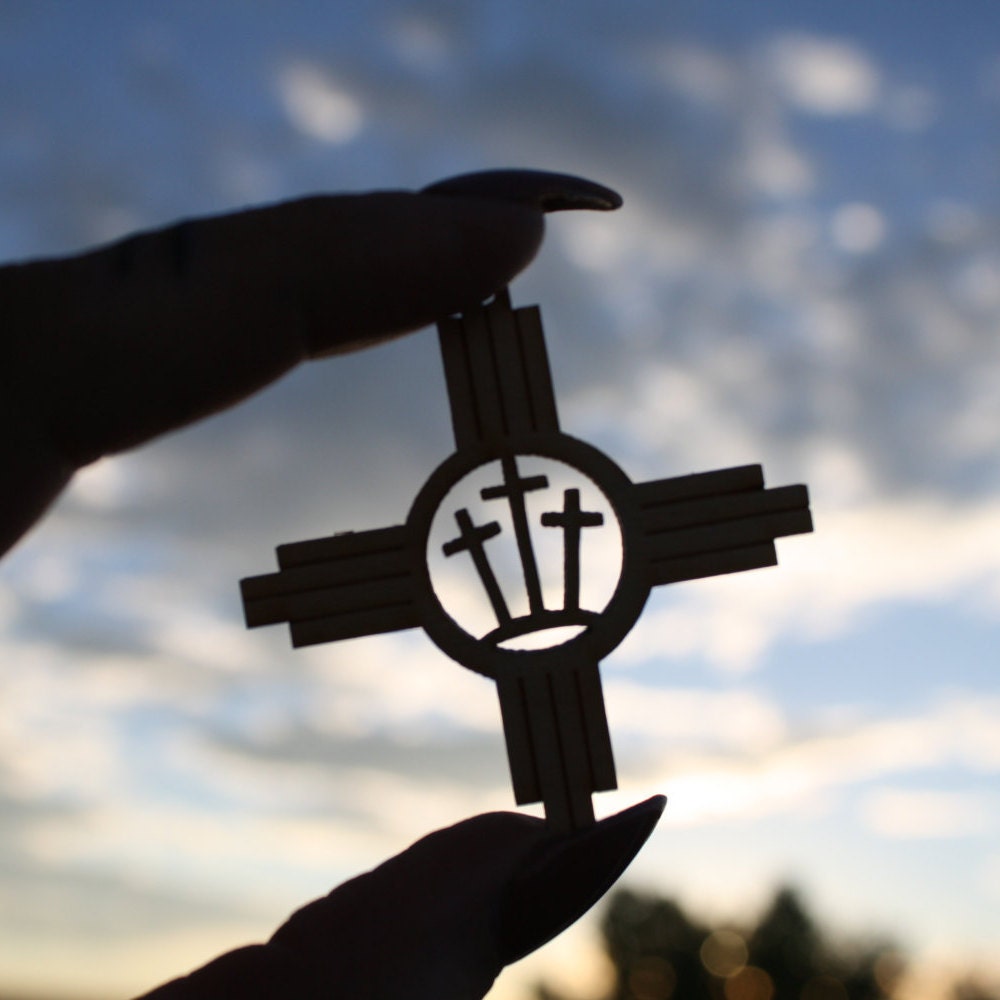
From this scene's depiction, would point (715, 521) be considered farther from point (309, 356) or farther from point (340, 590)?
point (309, 356)

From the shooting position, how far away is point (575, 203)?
4.95 m

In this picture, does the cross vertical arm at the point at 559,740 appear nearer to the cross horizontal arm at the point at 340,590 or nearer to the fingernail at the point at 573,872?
the fingernail at the point at 573,872

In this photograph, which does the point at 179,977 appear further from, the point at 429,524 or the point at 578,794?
the point at 429,524

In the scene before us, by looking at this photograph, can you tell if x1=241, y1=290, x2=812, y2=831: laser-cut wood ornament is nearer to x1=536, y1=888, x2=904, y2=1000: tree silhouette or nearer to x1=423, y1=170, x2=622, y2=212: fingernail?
x1=423, y1=170, x2=622, y2=212: fingernail

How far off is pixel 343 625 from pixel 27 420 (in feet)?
5.03

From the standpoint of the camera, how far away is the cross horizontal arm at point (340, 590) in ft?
16.3

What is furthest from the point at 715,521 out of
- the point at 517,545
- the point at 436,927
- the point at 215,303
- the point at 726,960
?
the point at 726,960

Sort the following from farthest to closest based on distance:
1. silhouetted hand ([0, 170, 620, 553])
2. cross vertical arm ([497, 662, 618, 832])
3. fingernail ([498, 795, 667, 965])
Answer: cross vertical arm ([497, 662, 618, 832]), fingernail ([498, 795, 667, 965]), silhouetted hand ([0, 170, 620, 553])

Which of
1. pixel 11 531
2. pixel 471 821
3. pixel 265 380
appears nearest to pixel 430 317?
pixel 265 380

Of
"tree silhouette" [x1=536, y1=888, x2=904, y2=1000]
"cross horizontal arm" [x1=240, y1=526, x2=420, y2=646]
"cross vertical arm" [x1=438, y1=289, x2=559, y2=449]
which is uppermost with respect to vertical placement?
"cross vertical arm" [x1=438, y1=289, x2=559, y2=449]

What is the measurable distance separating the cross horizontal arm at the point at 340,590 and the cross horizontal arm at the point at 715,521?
1054 millimetres

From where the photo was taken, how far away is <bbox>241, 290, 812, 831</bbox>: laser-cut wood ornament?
4906 millimetres

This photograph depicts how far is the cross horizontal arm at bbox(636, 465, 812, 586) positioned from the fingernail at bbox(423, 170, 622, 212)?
4.01ft

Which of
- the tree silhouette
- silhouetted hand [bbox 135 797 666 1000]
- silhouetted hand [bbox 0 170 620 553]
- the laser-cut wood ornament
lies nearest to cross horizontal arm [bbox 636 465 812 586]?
the laser-cut wood ornament
